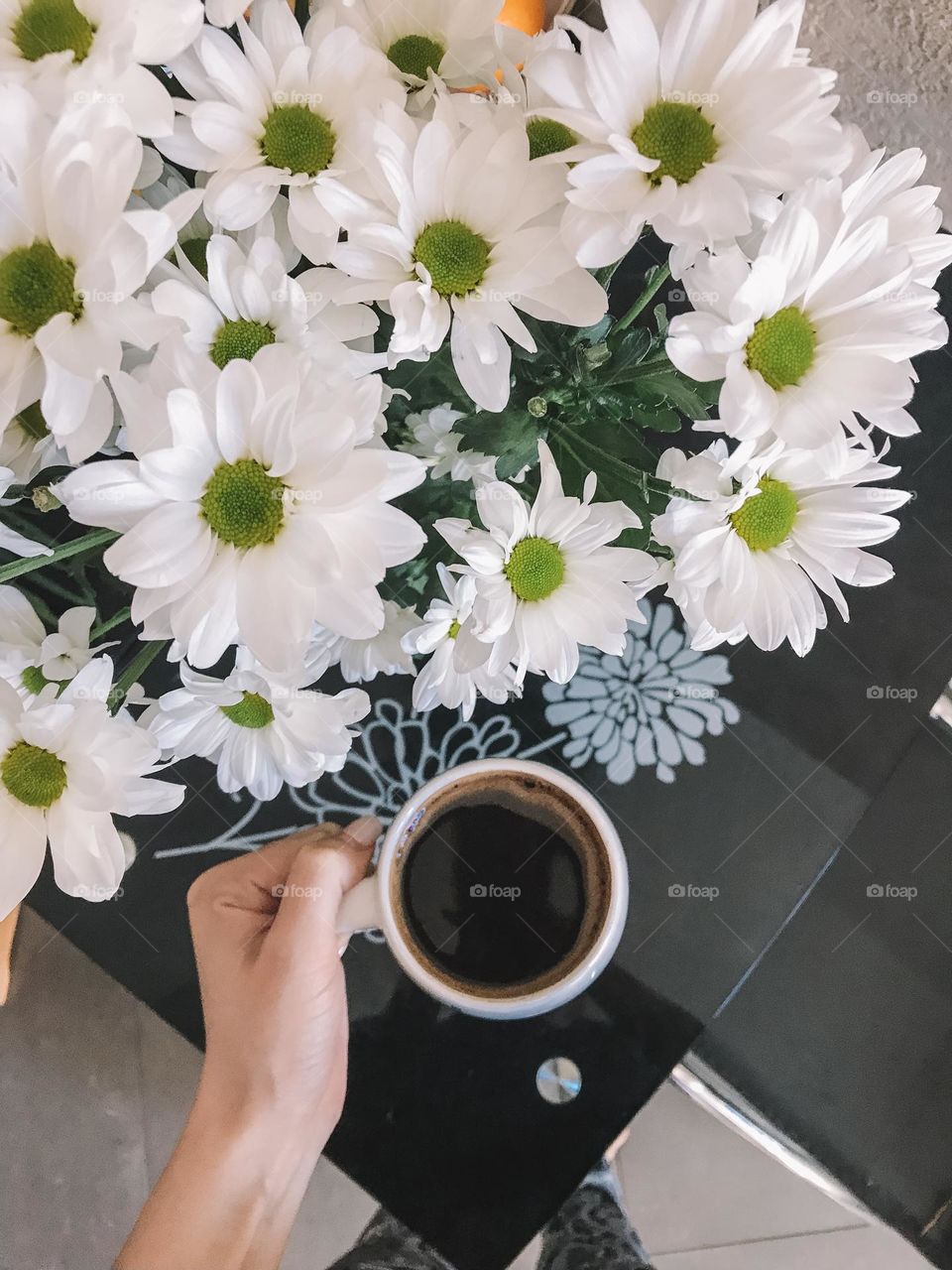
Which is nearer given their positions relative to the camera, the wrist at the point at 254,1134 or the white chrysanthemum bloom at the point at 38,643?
the white chrysanthemum bloom at the point at 38,643

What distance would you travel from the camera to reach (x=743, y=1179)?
1.16m

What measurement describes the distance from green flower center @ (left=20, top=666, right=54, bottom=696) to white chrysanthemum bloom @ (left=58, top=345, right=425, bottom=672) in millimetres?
154

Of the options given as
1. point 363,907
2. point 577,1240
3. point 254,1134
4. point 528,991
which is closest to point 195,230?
point 363,907

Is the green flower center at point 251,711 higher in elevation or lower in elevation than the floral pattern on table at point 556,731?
higher

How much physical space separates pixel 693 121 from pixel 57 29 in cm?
21

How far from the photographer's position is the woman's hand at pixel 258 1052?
62 cm

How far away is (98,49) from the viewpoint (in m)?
0.28

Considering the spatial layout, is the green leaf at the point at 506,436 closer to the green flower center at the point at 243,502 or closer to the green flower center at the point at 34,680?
the green flower center at the point at 243,502

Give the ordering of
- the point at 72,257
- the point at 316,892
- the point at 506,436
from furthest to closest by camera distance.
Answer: the point at 316,892
the point at 506,436
the point at 72,257

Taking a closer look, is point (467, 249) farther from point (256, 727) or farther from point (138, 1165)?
point (138, 1165)

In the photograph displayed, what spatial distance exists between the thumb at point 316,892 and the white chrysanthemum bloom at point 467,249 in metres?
0.39

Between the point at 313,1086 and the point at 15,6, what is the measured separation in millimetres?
657

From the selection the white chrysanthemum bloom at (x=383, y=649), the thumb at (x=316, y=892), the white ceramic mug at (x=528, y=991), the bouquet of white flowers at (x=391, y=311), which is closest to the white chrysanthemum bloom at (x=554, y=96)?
the bouquet of white flowers at (x=391, y=311)

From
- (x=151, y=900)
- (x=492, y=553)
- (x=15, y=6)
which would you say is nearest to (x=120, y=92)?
(x=15, y=6)
